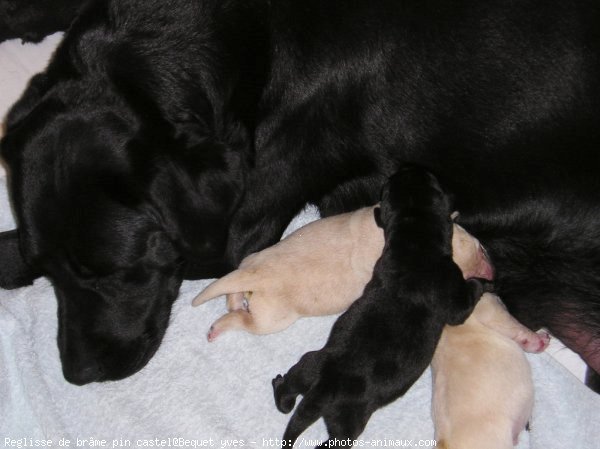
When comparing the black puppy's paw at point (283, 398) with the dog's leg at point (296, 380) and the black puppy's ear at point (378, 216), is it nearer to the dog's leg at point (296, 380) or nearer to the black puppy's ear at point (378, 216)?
the dog's leg at point (296, 380)

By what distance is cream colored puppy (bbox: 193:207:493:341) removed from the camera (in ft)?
6.06

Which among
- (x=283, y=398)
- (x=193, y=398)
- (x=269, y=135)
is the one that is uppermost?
(x=269, y=135)

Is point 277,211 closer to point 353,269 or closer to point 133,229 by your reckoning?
point 353,269

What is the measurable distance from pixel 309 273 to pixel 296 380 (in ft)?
0.86

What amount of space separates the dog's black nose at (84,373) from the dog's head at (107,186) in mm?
179

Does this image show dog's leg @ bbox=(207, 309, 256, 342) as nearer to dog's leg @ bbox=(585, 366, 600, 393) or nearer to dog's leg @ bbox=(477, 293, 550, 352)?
dog's leg @ bbox=(477, 293, 550, 352)

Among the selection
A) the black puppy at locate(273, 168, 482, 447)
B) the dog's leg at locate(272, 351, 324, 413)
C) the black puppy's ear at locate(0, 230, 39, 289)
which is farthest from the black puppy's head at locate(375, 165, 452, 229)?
the black puppy's ear at locate(0, 230, 39, 289)

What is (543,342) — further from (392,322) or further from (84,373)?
(84,373)

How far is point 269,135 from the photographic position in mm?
1826

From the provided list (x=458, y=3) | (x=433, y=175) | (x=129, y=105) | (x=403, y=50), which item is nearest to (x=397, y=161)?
(x=433, y=175)

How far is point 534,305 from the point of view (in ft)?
6.62

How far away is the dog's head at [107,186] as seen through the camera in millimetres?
1543

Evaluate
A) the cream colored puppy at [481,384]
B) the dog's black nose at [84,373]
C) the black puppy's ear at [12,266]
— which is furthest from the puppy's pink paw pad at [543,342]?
the black puppy's ear at [12,266]

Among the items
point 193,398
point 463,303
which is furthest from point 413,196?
point 193,398
